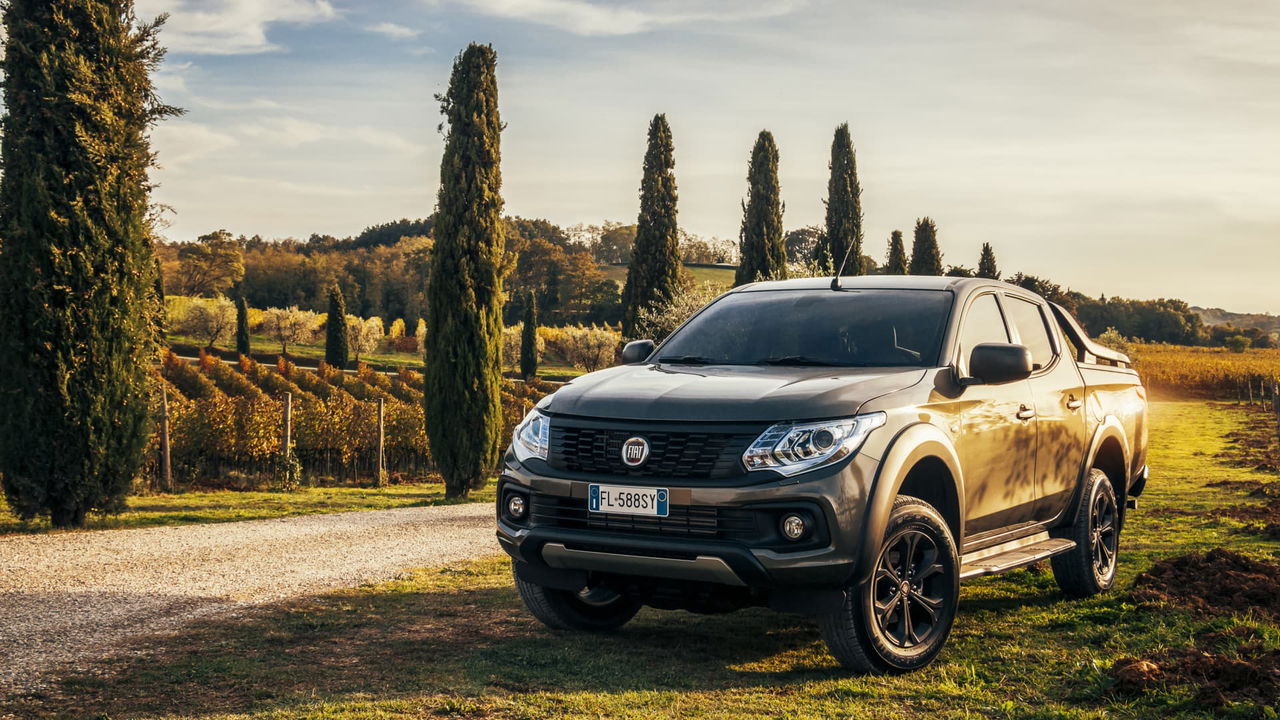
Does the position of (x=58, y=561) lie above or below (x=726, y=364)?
below

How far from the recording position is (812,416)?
4.87 meters

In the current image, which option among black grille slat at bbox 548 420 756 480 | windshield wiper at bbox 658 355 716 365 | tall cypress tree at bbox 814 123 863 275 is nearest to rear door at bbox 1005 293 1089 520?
windshield wiper at bbox 658 355 716 365

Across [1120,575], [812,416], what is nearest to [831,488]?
[812,416]

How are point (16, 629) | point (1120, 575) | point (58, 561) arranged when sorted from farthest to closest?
1. point (58, 561)
2. point (1120, 575)
3. point (16, 629)

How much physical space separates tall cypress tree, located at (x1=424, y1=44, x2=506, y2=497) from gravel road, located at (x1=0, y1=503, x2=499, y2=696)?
6.58m

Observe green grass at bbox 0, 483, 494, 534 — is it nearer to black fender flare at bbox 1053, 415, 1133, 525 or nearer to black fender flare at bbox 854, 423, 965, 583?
black fender flare at bbox 1053, 415, 1133, 525

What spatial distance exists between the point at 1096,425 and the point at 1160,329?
96.4 meters

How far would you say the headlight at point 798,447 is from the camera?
4828mm

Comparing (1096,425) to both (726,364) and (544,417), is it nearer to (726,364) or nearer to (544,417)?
(726,364)

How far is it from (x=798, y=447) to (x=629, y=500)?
2.79 feet

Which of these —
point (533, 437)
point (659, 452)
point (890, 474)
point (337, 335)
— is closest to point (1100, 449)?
point (890, 474)

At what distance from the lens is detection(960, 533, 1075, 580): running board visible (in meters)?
5.73

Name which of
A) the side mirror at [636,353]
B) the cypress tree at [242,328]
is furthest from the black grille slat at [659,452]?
the cypress tree at [242,328]

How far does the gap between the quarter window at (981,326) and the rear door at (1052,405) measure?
0.19 metres
